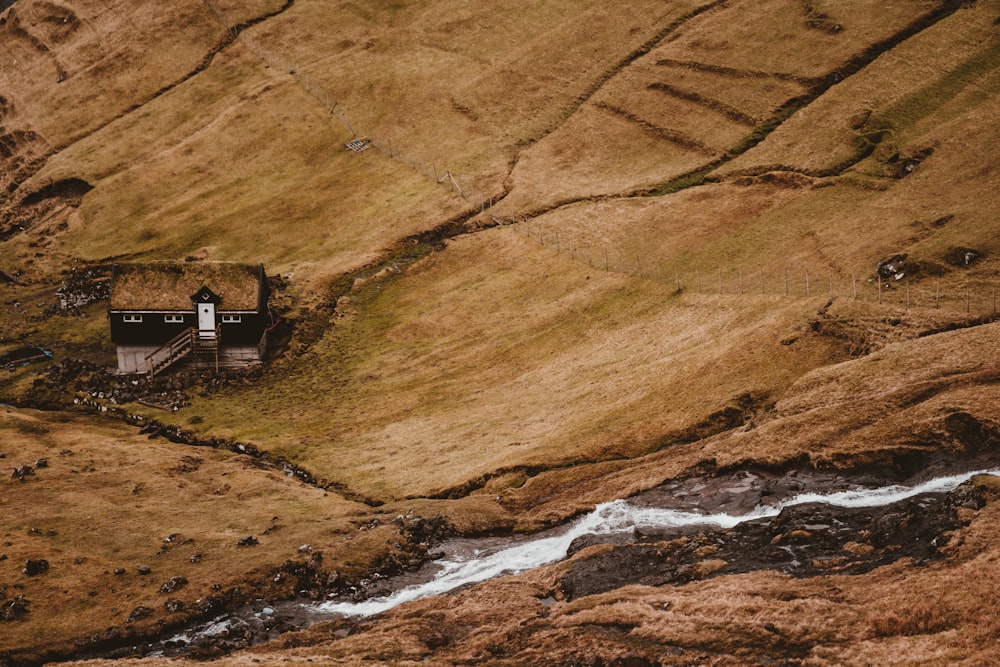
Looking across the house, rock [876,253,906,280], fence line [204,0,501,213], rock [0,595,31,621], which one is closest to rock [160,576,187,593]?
rock [0,595,31,621]

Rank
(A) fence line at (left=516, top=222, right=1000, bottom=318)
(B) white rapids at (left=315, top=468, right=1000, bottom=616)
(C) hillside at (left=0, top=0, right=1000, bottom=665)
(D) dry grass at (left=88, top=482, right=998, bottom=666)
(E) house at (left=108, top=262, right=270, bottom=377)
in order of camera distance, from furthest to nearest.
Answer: (E) house at (left=108, top=262, right=270, bottom=377) → (A) fence line at (left=516, top=222, right=1000, bottom=318) → (C) hillside at (left=0, top=0, right=1000, bottom=665) → (B) white rapids at (left=315, top=468, right=1000, bottom=616) → (D) dry grass at (left=88, top=482, right=998, bottom=666)

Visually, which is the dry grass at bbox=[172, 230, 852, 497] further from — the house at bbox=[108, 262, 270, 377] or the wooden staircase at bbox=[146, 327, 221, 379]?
the wooden staircase at bbox=[146, 327, 221, 379]

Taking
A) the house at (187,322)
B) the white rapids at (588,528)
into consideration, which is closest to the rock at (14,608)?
the white rapids at (588,528)

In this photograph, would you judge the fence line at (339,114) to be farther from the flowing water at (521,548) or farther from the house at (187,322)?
the flowing water at (521,548)

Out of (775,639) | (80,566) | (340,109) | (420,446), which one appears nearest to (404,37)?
(340,109)

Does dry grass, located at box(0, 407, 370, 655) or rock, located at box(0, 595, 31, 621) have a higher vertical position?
rock, located at box(0, 595, 31, 621)
